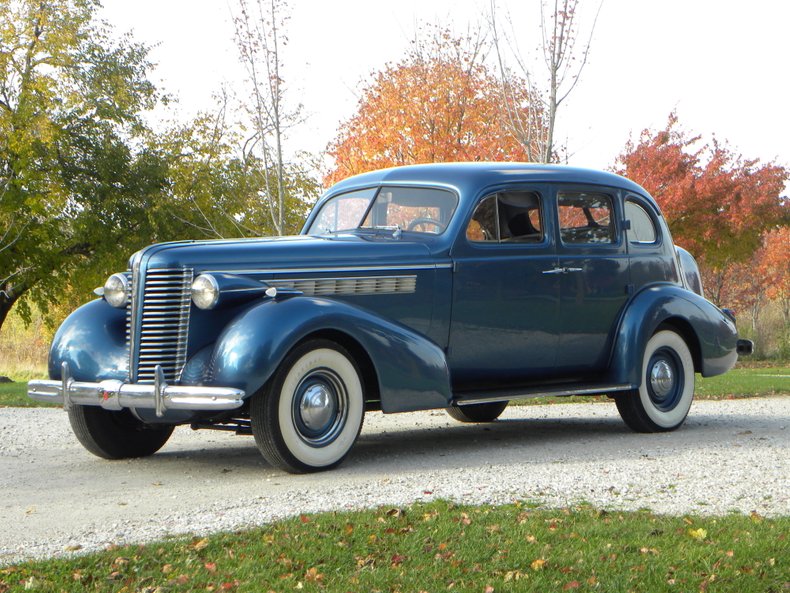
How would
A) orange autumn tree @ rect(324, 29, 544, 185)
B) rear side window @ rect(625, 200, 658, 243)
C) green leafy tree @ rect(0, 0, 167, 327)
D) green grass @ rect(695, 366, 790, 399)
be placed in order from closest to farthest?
rear side window @ rect(625, 200, 658, 243), green grass @ rect(695, 366, 790, 399), orange autumn tree @ rect(324, 29, 544, 185), green leafy tree @ rect(0, 0, 167, 327)

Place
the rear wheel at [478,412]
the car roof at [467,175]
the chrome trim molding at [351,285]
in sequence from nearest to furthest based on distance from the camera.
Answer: the chrome trim molding at [351,285] < the car roof at [467,175] < the rear wheel at [478,412]

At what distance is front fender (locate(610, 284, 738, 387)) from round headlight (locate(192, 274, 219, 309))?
378 cm

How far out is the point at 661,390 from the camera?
9.34m

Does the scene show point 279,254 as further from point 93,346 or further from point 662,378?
point 662,378

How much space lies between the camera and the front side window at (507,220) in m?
8.31

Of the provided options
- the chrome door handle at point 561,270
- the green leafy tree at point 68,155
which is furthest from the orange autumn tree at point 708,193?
the chrome door handle at point 561,270

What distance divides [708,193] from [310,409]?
21744mm

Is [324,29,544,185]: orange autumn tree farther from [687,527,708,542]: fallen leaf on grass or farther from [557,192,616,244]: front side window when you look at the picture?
[687,527,708,542]: fallen leaf on grass

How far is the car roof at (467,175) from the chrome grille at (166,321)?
7.37ft

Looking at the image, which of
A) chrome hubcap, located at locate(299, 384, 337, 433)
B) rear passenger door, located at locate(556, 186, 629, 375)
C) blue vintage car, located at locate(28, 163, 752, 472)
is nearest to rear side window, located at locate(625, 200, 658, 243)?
blue vintage car, located at locate(28, 163, 752, 472)

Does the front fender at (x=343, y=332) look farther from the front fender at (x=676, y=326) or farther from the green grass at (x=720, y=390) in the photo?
the green grass at (x=720, y=390)

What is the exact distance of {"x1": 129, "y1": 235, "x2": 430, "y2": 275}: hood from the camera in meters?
7.04

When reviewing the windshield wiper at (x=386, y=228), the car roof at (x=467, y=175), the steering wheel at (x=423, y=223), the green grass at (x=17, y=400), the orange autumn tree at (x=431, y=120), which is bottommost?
the green grass at (x=17, y=400)

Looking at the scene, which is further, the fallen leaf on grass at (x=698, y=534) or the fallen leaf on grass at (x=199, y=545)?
the fallen leaf on grass at (x=698, y=534)
